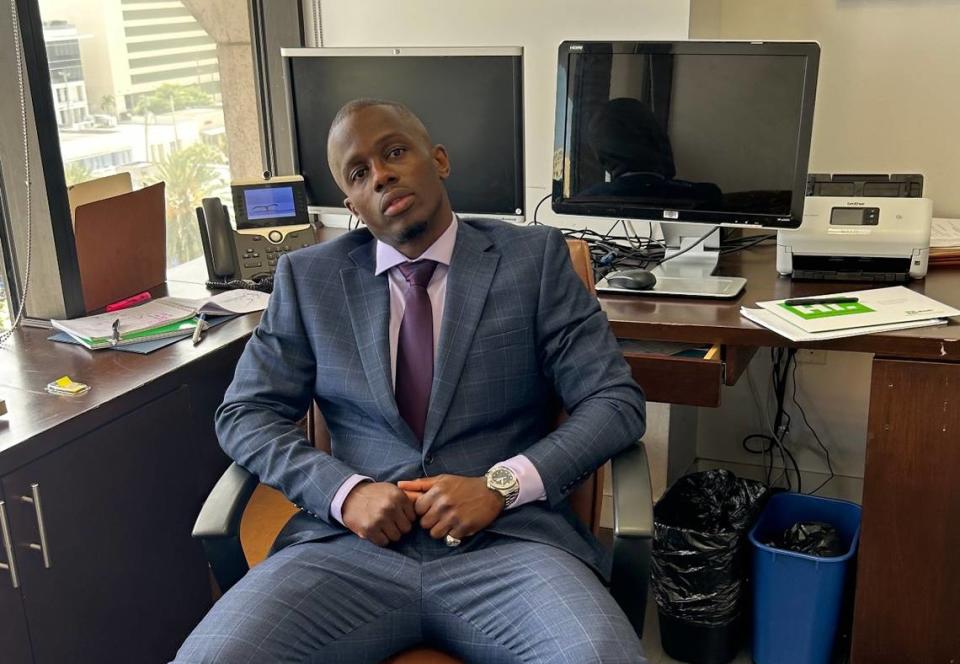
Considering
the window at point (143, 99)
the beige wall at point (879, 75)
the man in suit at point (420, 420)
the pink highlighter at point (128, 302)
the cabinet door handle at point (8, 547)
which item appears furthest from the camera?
the beige wall at point (879, 75)

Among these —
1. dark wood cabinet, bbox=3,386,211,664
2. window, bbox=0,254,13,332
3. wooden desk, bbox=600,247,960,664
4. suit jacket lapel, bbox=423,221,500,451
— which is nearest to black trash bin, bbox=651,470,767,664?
wooden desk, bbox=600,247,960,664

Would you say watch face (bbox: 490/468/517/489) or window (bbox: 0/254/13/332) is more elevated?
window (bbox: 0/254/13/332)

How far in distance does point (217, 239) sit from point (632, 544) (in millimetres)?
1486

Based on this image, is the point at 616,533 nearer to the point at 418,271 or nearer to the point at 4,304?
the point at 418,271

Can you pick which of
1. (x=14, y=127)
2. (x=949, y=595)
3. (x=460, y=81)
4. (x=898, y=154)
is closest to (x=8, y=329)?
(x=14, y=127)

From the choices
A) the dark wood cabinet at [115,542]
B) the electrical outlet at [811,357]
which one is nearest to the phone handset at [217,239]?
the dark wood cabinet at [115,542]

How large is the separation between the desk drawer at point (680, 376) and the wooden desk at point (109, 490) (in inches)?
34.5

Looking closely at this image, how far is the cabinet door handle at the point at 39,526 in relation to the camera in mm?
1688

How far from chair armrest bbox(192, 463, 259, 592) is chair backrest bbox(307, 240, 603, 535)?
0.27 metres

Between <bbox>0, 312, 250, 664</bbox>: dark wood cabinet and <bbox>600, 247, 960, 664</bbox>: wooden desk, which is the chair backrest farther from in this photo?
<bbox>0, 312, 250, 664</bbox>: dark wood cabinet

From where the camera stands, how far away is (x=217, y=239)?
2.51 meters

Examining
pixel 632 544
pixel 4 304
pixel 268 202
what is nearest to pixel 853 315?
pixel 632 544

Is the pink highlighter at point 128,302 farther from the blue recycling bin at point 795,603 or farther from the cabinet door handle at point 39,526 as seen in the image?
the blue recycling bin at point 795,603

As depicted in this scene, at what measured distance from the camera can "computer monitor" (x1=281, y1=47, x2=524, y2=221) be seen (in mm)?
2260
